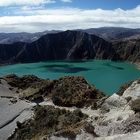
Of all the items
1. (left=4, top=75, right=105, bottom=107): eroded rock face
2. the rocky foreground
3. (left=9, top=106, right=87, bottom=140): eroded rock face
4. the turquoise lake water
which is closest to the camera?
the rocky foreground

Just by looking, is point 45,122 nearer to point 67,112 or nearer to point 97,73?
point 67,112

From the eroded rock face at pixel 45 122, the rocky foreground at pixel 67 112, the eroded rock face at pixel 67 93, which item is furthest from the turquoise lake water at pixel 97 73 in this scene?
the eroded rock face at pixel 45 122

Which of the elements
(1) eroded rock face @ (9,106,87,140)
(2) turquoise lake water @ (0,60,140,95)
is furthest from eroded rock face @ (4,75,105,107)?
(2) turquoise lake water @ (0,60,140,95)

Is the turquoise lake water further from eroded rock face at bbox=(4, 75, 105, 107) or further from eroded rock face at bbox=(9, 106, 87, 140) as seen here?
eroded rock face at bbox=(9, 106, 87, 140)

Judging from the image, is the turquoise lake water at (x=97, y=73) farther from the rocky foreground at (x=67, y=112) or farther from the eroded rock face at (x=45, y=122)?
the eroded rock face at (x=45, y=122)

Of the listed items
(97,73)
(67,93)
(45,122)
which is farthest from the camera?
(97,73)

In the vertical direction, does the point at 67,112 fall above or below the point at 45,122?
above

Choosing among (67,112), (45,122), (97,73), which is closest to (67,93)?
(67,112)

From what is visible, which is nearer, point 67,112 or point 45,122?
point 45,122

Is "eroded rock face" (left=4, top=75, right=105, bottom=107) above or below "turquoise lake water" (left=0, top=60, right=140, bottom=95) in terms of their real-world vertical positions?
above
